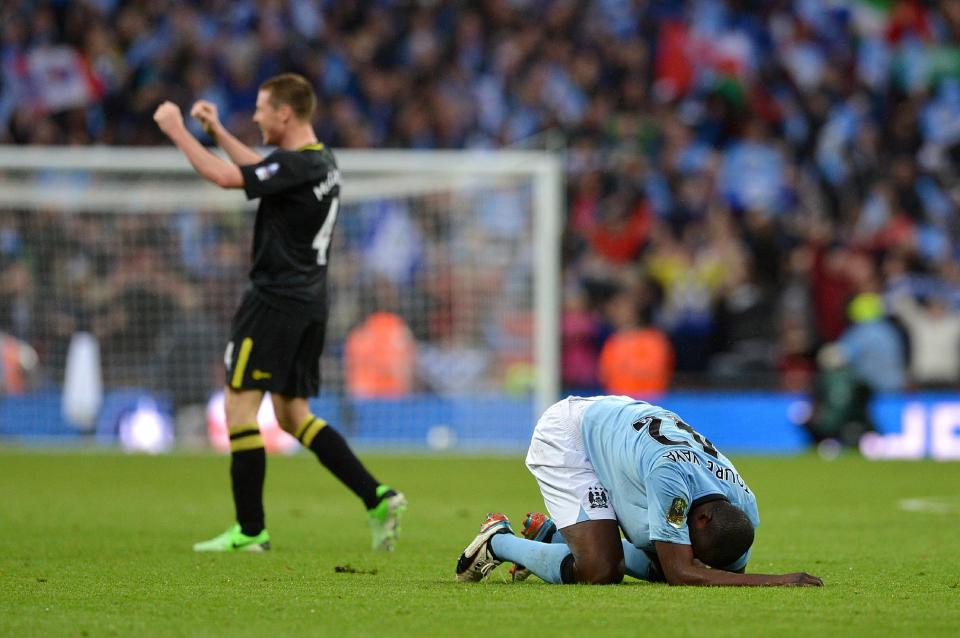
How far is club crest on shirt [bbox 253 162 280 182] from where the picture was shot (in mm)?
7238

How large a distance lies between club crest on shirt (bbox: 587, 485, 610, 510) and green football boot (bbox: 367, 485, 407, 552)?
183cm

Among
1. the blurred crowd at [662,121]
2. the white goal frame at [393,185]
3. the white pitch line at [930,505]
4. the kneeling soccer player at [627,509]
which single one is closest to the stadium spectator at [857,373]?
the blurred crowd at [662,121]

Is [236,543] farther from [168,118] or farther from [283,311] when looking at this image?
[168,118]

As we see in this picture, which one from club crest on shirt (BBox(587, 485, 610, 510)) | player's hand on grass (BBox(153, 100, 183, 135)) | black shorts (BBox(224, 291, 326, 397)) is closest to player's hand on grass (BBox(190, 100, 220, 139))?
player's hand on grass (BBox(153, 100, 183, 135))

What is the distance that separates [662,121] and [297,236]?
47.4 ft

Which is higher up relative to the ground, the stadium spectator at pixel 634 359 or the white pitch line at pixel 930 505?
the stadium spectator at pixel 634 359

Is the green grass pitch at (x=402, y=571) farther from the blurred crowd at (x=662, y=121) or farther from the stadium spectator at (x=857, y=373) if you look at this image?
the blurred crowd at (x=662, y=121)

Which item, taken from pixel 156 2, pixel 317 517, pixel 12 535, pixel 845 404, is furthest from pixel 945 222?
pixel 12 535

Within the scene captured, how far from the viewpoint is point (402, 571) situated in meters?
A: 6.40

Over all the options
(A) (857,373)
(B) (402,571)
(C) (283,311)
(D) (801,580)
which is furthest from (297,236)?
(A) (857,373)

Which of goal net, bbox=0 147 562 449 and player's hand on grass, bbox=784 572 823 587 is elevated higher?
goal net, bbox=0 147 562 449

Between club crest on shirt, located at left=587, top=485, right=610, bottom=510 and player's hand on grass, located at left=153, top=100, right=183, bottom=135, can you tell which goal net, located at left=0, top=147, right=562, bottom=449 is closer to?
player's hand on grass, located at left=153, top=100, right=183, bottom=135

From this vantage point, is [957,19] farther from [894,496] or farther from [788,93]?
[894,496]

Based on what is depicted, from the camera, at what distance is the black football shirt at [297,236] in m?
7.53
